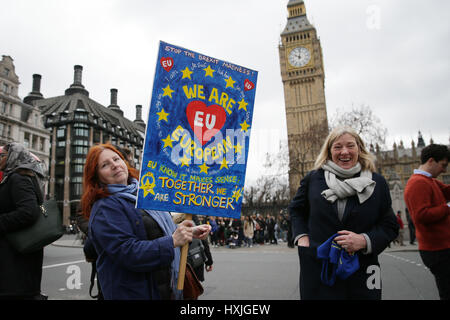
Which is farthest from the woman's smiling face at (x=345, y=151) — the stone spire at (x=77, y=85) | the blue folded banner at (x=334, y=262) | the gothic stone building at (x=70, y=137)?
the stone spire at (x=77, y=85)

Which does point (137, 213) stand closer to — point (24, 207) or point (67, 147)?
point (24, 207)

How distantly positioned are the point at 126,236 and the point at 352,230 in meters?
1.60

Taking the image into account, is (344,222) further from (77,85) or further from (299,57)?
(299,57)

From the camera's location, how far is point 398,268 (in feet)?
26.2

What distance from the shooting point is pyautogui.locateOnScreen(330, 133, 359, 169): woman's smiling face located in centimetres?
253

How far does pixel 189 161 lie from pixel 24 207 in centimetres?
153

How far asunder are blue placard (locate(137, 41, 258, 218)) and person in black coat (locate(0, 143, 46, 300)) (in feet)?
4.33

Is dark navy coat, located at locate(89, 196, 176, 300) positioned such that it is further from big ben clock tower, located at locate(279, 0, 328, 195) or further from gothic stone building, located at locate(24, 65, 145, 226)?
big ben clock tower, located at locate(279, 0, 328, 195)

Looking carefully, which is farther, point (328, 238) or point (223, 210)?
point (328, 238)

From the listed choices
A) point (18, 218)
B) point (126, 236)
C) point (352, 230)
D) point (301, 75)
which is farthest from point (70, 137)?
point (352, 230)

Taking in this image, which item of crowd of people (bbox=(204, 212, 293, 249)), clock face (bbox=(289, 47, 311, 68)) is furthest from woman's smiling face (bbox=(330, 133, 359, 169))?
clock face (bbox=(289, 47, 311, 68))

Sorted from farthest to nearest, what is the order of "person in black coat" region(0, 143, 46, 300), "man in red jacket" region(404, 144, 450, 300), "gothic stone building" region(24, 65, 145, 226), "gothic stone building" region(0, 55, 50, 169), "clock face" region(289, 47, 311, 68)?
"clock face" region(289, 47, 311, 68) → "gothic stone building" region(24, 65, 145, 226) → "gothic stone building" region(0, 55, 50, 169) → "man in red jacket" region(404, 144, 450, 300) → "person in black coat" region(0, 143, 46, 300)

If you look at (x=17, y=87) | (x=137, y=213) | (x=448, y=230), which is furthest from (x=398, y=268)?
(x=17, y=87)
